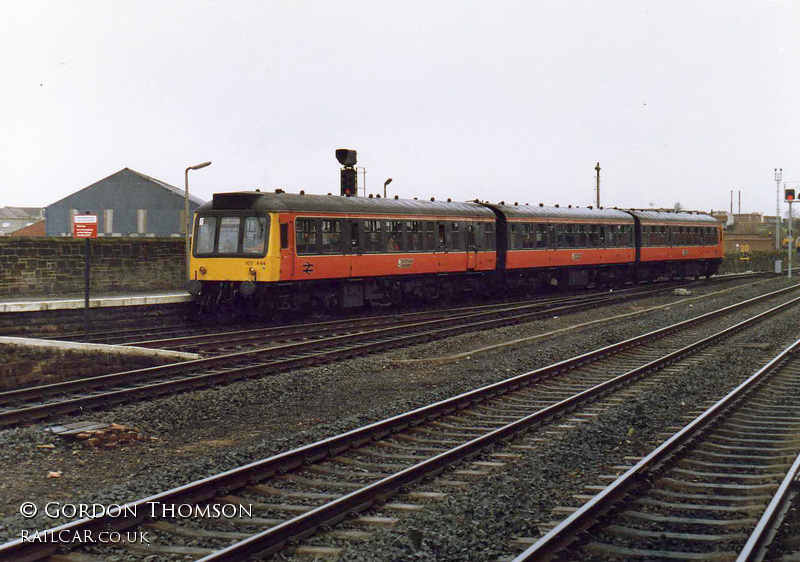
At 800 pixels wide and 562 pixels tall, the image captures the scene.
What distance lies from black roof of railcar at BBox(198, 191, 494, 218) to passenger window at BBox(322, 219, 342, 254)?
0.29 meters

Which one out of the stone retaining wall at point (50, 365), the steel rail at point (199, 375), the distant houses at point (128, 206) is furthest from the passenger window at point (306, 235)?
the distant houses at point (128, 206)

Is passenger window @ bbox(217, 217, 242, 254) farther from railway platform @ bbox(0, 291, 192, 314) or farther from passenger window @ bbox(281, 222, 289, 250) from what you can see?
railway platform @ bbox(0, 291, 192, 314)

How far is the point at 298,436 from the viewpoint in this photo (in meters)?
8.75

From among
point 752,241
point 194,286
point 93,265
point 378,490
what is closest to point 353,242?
point 194,286

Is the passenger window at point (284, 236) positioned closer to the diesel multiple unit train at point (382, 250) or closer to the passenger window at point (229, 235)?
the diesel multiple unit train at point (382, 250)

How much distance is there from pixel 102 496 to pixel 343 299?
48.3 ft

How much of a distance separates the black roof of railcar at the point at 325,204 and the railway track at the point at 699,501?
11.8 m

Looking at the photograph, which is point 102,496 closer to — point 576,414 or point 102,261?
point 576,414

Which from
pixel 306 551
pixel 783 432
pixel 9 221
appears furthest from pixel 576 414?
pixel 9 221

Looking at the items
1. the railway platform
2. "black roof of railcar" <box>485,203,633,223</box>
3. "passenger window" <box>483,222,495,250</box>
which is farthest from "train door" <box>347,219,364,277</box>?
"black roof of railcar" <box>485,203,633,223</box>

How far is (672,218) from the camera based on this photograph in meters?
37.9

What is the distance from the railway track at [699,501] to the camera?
5.58m

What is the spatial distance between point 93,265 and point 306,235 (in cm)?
624

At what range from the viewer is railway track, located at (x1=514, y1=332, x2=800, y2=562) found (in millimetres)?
5582
